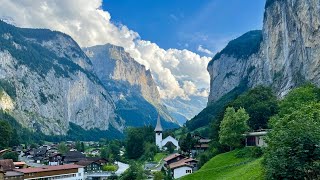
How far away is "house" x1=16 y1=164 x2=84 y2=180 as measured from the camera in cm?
7639

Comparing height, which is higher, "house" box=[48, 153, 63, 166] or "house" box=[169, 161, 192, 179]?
"house" box=[169, 161, 192, 179]

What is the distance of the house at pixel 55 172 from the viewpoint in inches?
3007

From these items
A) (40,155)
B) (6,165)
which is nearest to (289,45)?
(40,155)

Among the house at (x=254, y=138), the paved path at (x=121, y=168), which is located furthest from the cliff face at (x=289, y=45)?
the paved path at (x=121, y=168)

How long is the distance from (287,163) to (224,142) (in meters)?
37.9

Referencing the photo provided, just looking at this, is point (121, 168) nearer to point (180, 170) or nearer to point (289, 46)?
point (180, 170)

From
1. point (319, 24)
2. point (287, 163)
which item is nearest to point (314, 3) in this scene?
point (319, 24)

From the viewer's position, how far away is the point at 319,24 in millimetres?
105250

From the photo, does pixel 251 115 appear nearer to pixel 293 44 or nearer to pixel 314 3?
pixel 314 3

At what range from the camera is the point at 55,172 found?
266ft

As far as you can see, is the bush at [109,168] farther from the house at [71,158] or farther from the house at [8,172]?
the house at [8,172]

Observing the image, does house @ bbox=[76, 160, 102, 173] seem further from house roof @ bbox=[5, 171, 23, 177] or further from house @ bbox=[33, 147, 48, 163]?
house @ bbox=[33, 147, 48, 163]

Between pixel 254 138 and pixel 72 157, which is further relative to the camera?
pixel 72 157

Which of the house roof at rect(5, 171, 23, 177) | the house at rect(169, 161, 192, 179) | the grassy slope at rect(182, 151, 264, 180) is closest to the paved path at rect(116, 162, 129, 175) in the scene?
the house at rect(169, 161, 192, 179)
